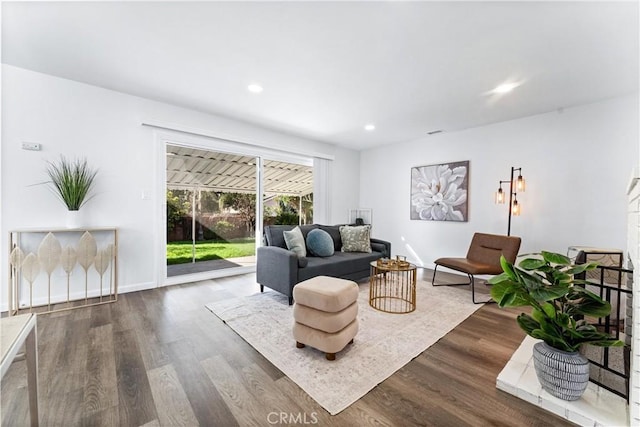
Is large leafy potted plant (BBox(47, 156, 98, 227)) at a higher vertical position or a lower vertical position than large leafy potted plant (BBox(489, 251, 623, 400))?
higher

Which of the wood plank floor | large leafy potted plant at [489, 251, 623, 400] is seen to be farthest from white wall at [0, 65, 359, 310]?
large leafy potted plant at [489, 251, 623, 400]

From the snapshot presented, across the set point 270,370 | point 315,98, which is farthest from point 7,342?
point 315,98

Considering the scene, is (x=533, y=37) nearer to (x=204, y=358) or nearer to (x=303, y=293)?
(x=303, y=293)

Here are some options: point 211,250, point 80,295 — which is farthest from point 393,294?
point 80,295

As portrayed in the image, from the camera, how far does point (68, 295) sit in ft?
9.18

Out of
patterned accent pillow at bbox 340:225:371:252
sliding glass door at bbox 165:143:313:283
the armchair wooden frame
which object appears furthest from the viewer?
patterned accent pillow at bbox 340:225:371:252

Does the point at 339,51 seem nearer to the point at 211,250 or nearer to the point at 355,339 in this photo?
the point at 355,339

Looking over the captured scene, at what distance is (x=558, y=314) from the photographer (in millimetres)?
1485

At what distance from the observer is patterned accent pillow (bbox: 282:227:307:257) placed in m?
3.26

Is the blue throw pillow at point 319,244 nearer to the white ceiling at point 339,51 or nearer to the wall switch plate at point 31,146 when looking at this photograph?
the white ceiling at point 339,51

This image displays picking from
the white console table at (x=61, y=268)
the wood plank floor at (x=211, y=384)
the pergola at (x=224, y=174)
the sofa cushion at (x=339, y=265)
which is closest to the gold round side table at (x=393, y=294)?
the sofa cushion at (x=339, y=265)

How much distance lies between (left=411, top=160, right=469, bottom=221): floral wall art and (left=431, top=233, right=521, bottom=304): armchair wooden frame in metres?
0.76

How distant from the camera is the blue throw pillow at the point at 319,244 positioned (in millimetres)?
3502

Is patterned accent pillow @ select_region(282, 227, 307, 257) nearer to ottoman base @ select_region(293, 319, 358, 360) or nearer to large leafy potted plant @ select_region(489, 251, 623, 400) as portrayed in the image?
ottoman base @ select_region(293, 319, 358, 360)
